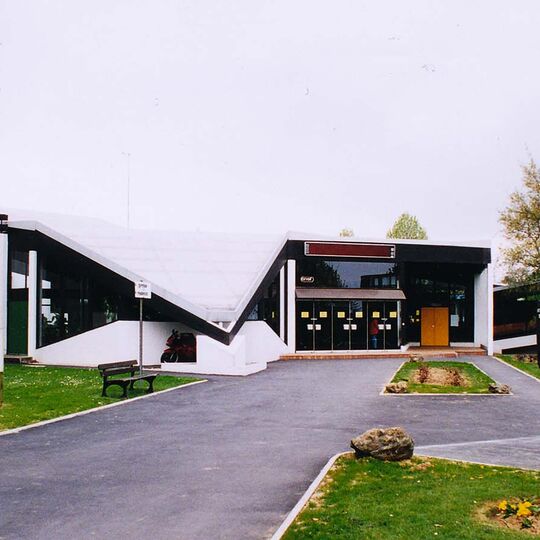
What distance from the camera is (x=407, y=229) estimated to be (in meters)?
69.2

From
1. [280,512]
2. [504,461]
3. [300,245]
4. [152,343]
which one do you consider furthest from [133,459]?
[300,245]

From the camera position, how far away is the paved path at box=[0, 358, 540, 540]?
21.3 feet

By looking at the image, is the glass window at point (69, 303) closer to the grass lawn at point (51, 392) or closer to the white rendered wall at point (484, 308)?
the grass lawn at point (51, 392)

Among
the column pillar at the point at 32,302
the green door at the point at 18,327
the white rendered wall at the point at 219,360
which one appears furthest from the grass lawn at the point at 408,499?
the green door at the point at 18,327

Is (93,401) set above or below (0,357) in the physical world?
below

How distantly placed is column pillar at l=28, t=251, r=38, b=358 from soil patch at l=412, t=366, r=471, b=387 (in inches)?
568

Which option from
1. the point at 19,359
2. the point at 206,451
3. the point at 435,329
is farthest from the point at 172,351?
the point at 435,329

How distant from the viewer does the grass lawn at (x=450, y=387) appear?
634 inches

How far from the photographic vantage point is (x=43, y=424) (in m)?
11.6

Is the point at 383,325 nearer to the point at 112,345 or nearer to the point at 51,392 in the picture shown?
the point at 112,345

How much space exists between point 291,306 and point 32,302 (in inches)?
427

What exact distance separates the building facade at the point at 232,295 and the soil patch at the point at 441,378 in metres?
5.67

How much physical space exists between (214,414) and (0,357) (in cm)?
427

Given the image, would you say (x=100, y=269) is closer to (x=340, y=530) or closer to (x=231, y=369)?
(x=231, y=369)
